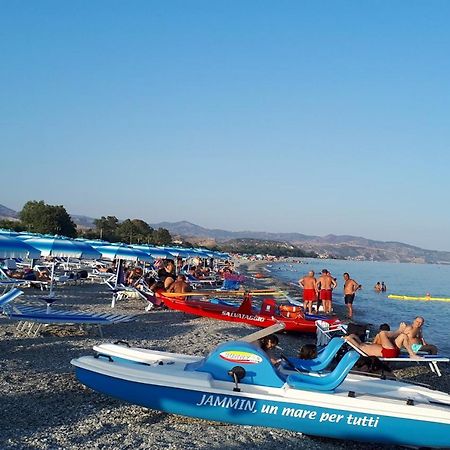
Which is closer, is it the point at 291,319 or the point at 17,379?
the point at 17,379

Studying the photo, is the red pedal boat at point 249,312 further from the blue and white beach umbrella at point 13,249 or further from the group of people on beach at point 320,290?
the blue and white beach umbrella at point 13,249

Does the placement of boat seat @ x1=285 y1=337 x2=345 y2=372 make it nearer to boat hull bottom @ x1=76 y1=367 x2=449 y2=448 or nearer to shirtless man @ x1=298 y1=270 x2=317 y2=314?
boat hull bottom @ x1=76 y1=367 x2=449 y2=448

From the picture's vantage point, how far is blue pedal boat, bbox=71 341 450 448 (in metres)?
5.82

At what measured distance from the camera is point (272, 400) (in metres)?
5.80

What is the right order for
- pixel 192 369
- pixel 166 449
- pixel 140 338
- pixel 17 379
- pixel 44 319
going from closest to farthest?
1. pixel 166 449
2. pixel 192 369
3. pixel 17 379
4. pixel 44 319
5. pixel 140 338

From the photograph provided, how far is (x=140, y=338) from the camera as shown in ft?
35.9

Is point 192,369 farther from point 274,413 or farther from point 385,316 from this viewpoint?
point 385,316

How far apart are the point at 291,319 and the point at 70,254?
5648mm

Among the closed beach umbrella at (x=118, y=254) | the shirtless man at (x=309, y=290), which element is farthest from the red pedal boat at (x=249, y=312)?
the shirtless man at (x=309, y=290)

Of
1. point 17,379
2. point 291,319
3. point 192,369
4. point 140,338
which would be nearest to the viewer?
point 192,369

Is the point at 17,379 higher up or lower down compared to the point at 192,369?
lower down

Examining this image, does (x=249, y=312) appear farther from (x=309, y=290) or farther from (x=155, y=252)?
(x=155, y=252)

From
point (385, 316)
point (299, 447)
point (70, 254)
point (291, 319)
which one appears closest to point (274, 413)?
point (299, 447)

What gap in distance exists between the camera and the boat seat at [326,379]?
6.00 m
